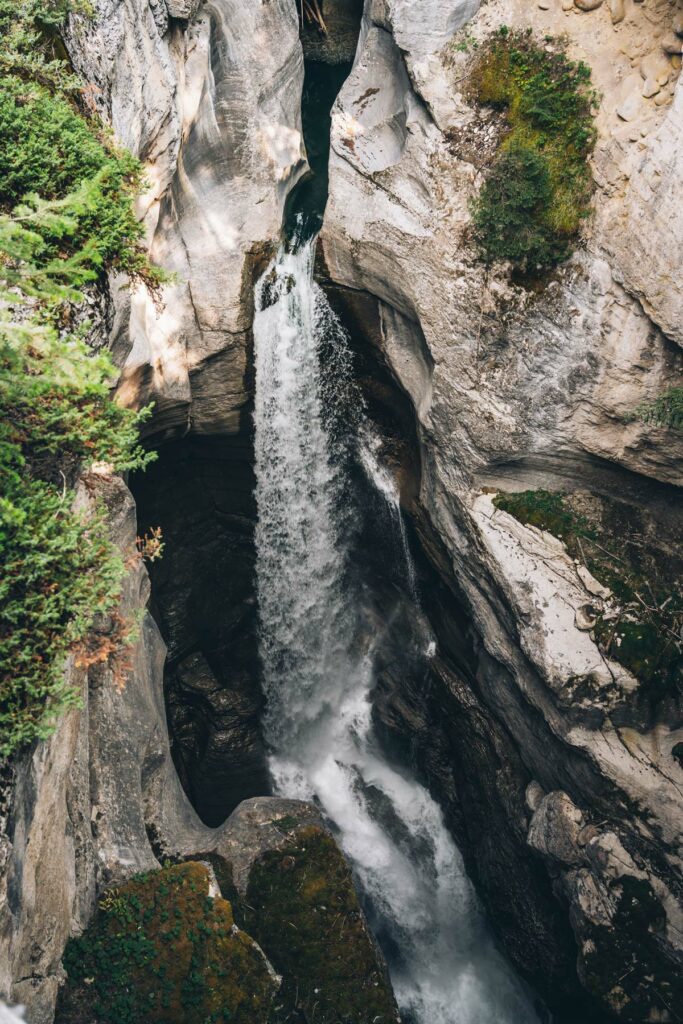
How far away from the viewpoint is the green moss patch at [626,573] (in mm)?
11641

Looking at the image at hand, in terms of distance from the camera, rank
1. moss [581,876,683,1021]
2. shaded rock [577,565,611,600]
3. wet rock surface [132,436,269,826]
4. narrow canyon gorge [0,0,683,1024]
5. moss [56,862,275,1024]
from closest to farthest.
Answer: moss [56,862,275,1024]
narrow canyon gorge [0,0,683,1024]
moss [581,876,683,1021]
shaded rock [577,565,611,600]
wet rock surface [132,436,269,826]

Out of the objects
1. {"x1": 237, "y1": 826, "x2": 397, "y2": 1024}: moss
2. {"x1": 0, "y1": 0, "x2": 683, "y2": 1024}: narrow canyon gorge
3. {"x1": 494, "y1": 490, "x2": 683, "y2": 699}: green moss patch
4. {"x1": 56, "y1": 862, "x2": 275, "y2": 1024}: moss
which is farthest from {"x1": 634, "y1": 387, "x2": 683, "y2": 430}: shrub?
{"x1": 56, "y1": 862, "x2": 275, "y2": 1024}: moss

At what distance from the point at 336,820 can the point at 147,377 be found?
1115 centimetres

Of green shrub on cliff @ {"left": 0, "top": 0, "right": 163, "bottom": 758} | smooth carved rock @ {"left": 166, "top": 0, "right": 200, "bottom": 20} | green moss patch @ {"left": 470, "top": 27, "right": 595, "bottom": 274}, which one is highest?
smooth carved rock @ {"left": 166, "top": 0, "right": 200, "bottom": 20}

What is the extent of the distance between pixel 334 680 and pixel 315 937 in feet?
23.4

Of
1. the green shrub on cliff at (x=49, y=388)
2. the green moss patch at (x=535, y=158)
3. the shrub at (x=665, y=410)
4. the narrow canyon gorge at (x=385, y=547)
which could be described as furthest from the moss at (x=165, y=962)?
the green moss patch at (x=535, y=158)

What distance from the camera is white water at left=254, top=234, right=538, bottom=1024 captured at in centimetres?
1511

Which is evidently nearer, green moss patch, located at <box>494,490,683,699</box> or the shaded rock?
green moss patch, located at <box>494,490,683,699</box>

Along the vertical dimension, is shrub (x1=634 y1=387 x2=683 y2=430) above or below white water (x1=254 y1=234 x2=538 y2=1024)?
above

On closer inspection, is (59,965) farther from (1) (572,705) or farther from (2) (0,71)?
(2) (0,71)

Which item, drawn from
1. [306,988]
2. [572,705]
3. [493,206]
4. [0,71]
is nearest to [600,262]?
[493,206]

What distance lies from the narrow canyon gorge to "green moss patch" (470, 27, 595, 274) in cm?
12

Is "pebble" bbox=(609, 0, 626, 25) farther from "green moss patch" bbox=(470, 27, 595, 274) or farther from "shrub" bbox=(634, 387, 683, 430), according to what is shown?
"shrub" bbox=(634, 387, 683, 430)

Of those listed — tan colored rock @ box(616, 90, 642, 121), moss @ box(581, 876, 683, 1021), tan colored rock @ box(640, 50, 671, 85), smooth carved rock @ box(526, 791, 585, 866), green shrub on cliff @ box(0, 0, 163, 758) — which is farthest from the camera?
smooth carved rock @ box(526, 791, 585, 866)
